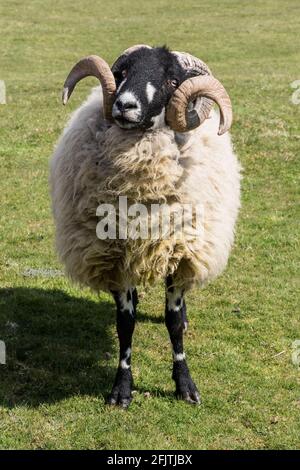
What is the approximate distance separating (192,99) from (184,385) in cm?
274

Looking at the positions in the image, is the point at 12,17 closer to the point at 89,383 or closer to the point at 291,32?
the point at 291,32

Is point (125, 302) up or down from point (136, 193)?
down

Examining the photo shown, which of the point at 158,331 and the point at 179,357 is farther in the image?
the point at 158,331

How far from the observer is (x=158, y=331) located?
352 inches

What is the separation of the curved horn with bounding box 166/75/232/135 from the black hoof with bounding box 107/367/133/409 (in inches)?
95.1

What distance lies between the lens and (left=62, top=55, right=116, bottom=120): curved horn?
22.4ft

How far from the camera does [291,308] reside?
9508mm

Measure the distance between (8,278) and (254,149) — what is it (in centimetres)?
757

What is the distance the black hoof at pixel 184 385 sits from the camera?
287 inches

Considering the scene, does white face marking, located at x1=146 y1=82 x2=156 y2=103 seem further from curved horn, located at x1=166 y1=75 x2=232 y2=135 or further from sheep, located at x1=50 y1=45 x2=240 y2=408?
curved horn, located at x1=166 y1=75 x2=232 y2=135

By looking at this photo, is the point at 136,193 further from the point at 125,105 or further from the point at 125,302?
the point at 125,302

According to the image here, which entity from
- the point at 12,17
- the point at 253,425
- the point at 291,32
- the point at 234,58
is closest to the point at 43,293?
the point at 253,425

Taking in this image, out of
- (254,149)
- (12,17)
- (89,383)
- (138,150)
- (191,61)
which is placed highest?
(191,61)

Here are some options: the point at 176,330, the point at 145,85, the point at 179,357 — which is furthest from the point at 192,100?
the point at 179,357
